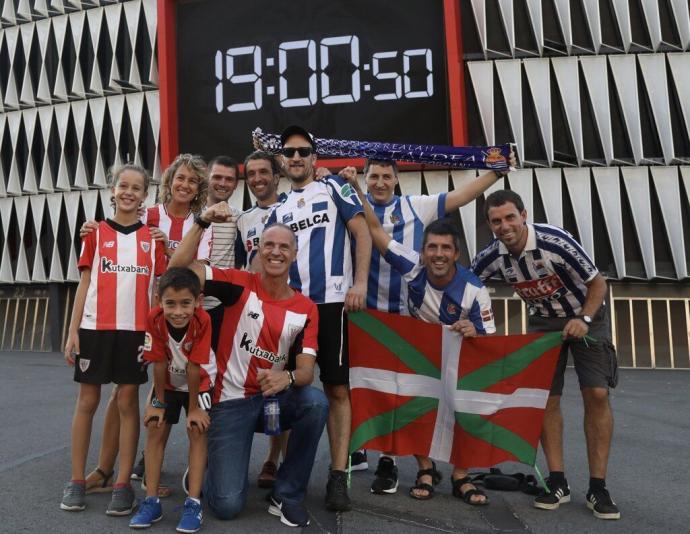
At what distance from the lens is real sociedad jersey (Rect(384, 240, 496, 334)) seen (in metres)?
4.73

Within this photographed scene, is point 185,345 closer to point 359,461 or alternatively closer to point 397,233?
point 397,233

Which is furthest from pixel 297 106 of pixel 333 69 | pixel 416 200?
pixel 416 200

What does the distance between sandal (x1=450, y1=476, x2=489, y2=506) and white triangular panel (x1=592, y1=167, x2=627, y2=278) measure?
64.6 ft

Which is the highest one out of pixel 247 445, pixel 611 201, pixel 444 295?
pixel 611 201

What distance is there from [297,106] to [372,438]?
17623 millimetres

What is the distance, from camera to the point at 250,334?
4.22 m

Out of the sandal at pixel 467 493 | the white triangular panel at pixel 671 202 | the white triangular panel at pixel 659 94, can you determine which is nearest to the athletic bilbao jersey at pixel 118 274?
the sandal at pixel 467 493

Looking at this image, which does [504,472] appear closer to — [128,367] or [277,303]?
[277,303]

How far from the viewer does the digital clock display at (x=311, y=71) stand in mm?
20156

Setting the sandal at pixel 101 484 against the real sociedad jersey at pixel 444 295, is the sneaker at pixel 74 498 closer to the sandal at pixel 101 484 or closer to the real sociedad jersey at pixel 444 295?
the sandal at pixel 101 484

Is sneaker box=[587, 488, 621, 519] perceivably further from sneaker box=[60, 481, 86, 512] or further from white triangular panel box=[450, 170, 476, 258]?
white triangular panel box=[450, 170, 476, 258]

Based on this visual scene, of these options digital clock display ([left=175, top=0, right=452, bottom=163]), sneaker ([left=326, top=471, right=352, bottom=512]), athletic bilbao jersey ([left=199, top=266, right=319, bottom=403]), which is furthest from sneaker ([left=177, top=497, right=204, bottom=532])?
digital clock display ([left=175, top=0, right=452, bottom=163])

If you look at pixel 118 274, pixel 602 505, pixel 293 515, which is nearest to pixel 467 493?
pixel 602 505

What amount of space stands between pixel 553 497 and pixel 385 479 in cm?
120
